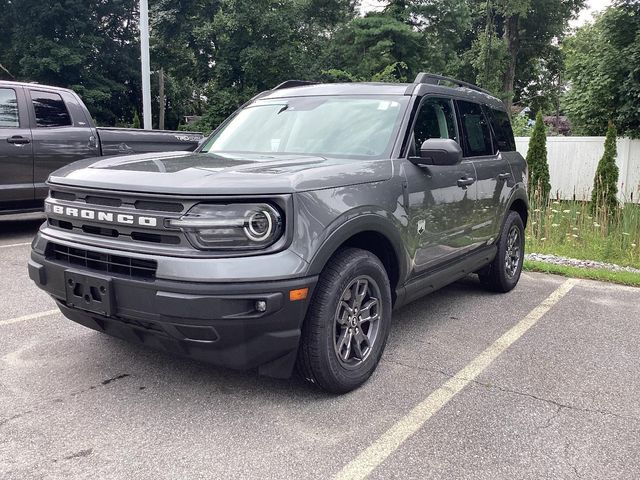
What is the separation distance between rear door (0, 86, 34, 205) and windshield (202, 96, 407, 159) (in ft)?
13.2

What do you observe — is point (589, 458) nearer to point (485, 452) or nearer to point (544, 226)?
point (485, 452)

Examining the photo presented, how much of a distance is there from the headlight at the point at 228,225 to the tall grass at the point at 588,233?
6.29m

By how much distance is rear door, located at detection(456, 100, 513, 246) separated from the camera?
4.82 m

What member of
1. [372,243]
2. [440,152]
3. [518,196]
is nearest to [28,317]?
[372,243]

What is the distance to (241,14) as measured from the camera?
26.7 m

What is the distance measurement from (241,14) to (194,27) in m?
3.94

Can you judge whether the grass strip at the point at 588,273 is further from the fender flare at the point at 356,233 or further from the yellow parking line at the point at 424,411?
the fender flare at the point at 356,233

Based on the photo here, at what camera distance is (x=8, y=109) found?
7320mm

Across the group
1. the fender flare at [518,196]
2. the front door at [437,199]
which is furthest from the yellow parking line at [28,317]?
the fender flare at [518,196]

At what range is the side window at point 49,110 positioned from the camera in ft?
24.9

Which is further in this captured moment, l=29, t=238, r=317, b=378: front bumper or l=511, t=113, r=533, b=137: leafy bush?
l=511, t=113, r=533, b=137: leafy bush

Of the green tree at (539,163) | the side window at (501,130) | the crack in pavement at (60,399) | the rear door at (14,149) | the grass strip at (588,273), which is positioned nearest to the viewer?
the crack in pavement at (60,399)

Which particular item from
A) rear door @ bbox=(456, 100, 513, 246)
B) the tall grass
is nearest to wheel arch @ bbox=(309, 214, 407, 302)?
rear door @ bbox=(456, 100, 513, 246)

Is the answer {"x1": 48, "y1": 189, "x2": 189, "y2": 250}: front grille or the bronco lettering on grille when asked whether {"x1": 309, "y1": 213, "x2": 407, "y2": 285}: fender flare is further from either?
the bronco lettering on grille
